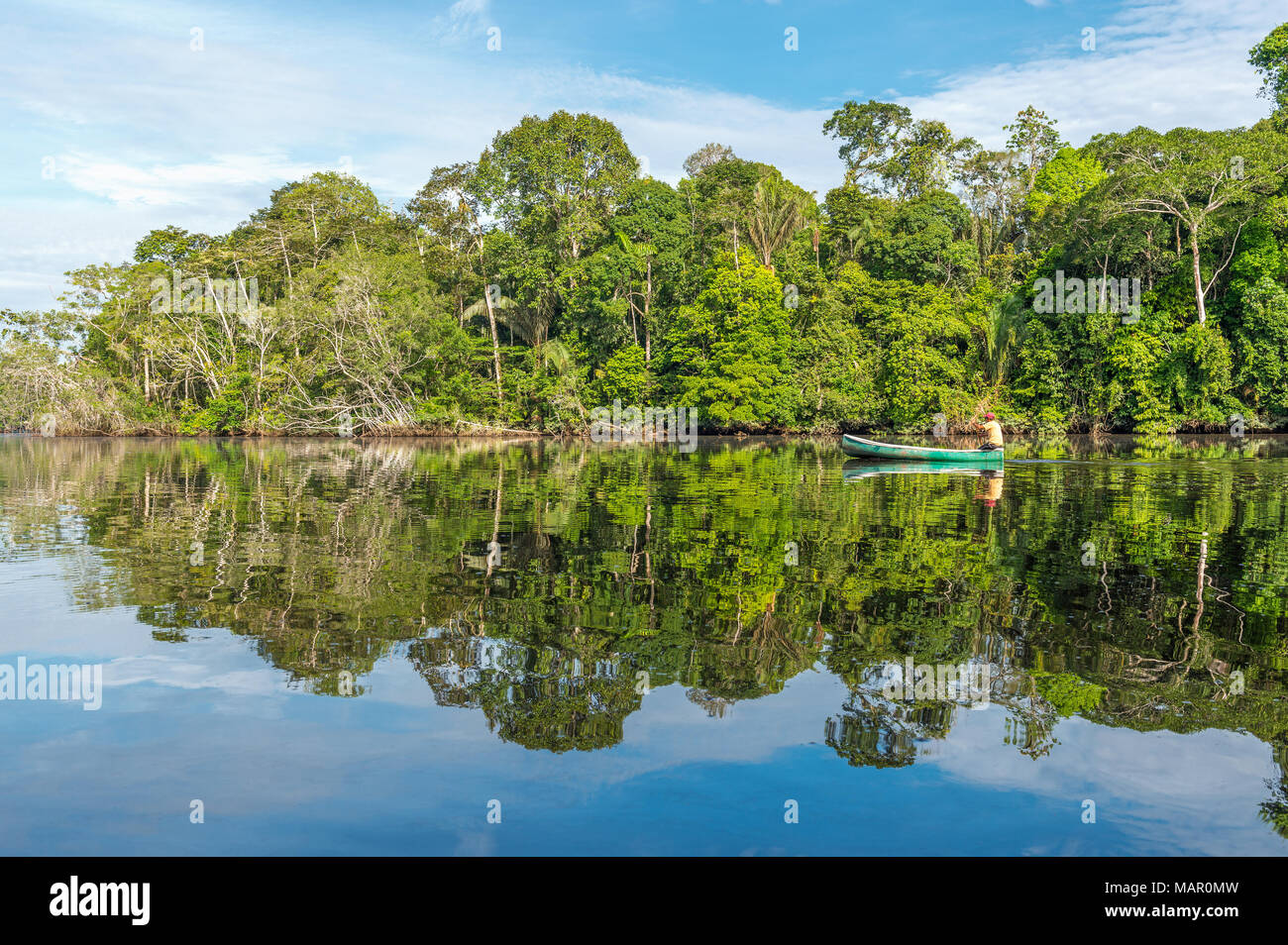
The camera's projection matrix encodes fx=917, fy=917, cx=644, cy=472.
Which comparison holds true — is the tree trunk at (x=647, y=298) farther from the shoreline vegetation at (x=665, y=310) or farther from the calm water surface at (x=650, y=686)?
the calm water surface at (x=650, y=686)

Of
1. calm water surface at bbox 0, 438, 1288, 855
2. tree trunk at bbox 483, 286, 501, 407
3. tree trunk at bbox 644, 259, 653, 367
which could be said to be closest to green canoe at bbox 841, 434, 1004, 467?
calm water surface at bbox 0, 438, 1288, 855

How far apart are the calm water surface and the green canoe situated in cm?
927

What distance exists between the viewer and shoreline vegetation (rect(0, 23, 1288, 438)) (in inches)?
1815

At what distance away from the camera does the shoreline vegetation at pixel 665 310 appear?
151 ft

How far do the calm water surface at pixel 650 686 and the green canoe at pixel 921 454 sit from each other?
9.27 meters

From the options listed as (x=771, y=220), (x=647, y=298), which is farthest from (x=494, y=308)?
(x=771, y=220)

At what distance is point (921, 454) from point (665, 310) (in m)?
31.1

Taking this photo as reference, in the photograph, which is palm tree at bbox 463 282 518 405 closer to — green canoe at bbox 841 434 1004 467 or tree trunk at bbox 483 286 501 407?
tree trunk at bbox 483 286 501 407

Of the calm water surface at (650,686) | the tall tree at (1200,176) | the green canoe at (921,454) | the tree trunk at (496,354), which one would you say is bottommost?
the calm water surface at (650,686)

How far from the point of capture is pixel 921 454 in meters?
27.5

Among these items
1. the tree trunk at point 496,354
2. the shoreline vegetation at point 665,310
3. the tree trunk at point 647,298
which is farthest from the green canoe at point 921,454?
the tree trunk at point 496,354

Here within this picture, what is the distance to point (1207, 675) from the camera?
727 centimetres
